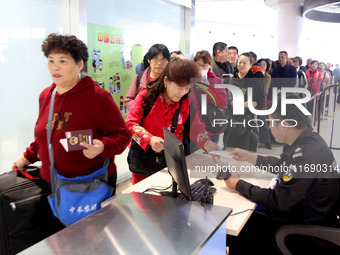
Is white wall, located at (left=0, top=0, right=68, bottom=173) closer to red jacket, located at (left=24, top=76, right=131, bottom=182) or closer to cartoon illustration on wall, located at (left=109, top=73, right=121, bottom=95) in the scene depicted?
cartoon illustration on wall, located at (left=109, top=73, right=121, bottom=95)

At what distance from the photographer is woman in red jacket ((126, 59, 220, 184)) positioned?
7.33 ft

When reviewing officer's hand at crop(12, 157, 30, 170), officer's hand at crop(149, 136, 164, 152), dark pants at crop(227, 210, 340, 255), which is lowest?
dark pants at crop(227, 210, 340, 255)

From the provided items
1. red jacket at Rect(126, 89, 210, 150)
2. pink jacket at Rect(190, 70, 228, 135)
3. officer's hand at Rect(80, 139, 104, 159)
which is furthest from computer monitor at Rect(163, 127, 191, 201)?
pink jacket at Rect(190, 70, 228, 135)

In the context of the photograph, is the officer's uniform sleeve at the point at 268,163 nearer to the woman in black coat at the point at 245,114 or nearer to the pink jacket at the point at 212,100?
the pink jacket at the point at 212,100

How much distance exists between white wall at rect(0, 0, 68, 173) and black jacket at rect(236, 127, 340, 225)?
2.11 m

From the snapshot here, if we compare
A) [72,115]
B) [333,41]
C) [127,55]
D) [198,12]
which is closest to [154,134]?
[72,115]

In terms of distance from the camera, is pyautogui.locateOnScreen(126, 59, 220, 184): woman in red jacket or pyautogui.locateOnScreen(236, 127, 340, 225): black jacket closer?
pyautogui.locateOnScreen(236, 127, 340, 225): black jacket

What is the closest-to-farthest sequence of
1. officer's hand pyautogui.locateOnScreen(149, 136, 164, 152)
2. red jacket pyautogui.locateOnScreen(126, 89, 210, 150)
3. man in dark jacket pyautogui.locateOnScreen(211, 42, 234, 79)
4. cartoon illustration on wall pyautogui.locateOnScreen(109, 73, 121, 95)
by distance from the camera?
1. officer's hand pyautogui.locateOnScreen(149, 136, 164, 152)
2. red jacket pyautogui.locateOnScreen(126, 89, 210, 150)
3. cartoon illustration on wall pyautogui.locateOnScreen(109, 73, 121, 95)
4. man in dark jacket pyautogui.locateOnScreen(211, 42, 234, 79)

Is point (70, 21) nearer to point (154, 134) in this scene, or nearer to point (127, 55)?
point (127, 55)

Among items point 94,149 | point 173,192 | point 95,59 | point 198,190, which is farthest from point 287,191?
point 95,59

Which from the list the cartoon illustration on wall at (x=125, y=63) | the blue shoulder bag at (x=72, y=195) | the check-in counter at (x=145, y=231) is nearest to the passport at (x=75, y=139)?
the blue shoulder bag at (x=72, y=195)

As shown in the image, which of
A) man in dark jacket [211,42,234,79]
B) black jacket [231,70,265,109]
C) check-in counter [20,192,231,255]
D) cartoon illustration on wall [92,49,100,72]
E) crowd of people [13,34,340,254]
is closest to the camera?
check-in counter [20,192,231,255]

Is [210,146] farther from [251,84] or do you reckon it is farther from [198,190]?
[251,84]

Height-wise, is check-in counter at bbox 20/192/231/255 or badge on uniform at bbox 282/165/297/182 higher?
badge on uniform at bbox 282/165/297/182
